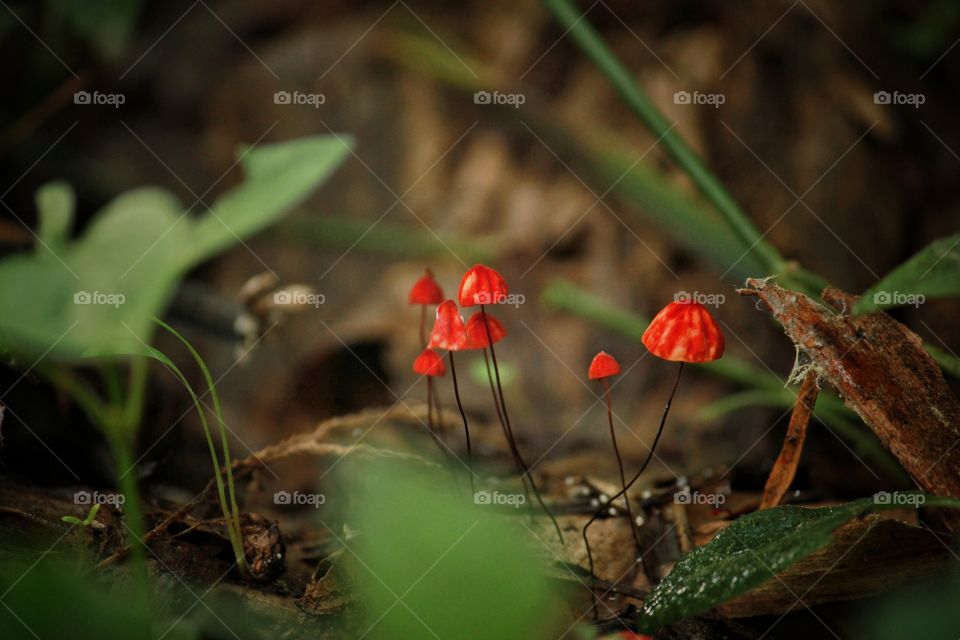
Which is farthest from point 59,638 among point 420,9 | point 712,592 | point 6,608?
point 420,9

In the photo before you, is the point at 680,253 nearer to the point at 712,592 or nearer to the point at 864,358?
the point at 864,358

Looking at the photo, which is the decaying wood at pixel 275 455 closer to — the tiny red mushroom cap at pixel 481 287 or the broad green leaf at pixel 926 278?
the tiny red mushroom cap at pixel 481 287

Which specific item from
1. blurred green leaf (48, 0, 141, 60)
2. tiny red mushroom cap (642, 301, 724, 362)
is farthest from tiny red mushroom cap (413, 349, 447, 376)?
blurred green leaf (48, 0, 141, 60)

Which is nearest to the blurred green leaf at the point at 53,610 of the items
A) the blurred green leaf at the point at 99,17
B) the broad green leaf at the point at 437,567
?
the broad green leaf at the point at 437,567

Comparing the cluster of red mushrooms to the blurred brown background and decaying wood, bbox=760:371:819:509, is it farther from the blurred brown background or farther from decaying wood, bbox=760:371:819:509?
the blurred brown background

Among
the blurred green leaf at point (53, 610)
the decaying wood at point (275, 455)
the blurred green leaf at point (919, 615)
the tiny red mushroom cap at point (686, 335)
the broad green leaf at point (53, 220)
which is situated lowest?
the blurred green leaf at point (919, 615)
